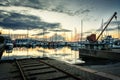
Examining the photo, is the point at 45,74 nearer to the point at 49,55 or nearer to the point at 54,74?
the point at 54,74

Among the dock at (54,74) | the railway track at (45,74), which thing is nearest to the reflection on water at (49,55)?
the dock at (54,74)

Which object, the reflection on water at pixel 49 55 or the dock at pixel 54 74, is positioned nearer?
the dock at pixel 54 74

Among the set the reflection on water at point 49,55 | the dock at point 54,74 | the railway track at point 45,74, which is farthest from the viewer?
the reflection on water at point 49,55

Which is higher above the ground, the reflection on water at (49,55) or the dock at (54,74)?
the dock at (54,74)

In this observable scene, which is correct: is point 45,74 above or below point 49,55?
above

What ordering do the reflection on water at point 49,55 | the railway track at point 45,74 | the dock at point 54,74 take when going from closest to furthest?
the dock at point 54,74
the railway track at point 45,74
the reflection on water at point 49,55

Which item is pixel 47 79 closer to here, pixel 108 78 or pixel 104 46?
pixel 108 78

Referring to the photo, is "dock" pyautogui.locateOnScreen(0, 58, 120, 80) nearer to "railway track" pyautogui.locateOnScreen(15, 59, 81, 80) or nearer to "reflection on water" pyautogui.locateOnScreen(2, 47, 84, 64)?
"railway track" pyautogui.locateOnScreen(15, 59, 81, 80)

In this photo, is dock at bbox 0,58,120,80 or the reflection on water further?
the reflection on water

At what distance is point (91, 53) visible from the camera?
38.4 m

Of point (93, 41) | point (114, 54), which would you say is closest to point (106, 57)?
point (114, 54)

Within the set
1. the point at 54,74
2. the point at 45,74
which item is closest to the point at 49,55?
the point at 45,74

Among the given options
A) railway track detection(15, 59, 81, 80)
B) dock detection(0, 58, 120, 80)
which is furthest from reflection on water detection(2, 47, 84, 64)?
railway track detection(15, 59, 81, 80)

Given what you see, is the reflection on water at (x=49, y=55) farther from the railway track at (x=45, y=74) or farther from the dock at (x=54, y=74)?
the railway track at (x=45, y=74)
